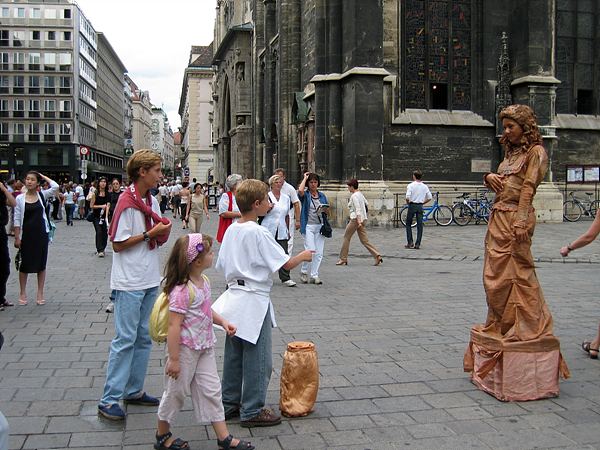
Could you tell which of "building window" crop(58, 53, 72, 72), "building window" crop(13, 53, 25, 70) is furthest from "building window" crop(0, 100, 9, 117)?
"building window" crop(58, 53, 72, 72)

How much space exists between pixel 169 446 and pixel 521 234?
3.05 metres

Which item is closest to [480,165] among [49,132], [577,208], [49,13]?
[577,208]

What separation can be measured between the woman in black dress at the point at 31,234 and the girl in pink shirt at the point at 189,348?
5.96 metres

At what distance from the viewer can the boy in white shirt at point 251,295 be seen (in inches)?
179

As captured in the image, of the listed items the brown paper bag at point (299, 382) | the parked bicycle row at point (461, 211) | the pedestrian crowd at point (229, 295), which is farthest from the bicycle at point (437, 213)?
the brown paper bag at point (299, 382)

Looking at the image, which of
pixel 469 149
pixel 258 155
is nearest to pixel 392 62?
pixel 469 149

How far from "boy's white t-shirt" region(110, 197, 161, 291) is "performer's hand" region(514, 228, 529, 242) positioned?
9.32 ft

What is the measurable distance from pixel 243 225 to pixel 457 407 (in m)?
2.14

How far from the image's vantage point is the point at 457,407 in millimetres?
5059

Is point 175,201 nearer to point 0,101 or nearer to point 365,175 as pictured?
point 365,175

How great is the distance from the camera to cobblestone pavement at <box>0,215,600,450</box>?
14.7 ft

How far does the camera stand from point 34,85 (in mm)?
84250

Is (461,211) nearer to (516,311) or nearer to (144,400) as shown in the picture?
(516,311)

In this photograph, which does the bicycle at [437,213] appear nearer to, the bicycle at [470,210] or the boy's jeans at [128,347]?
the bicycle at [470,210]
